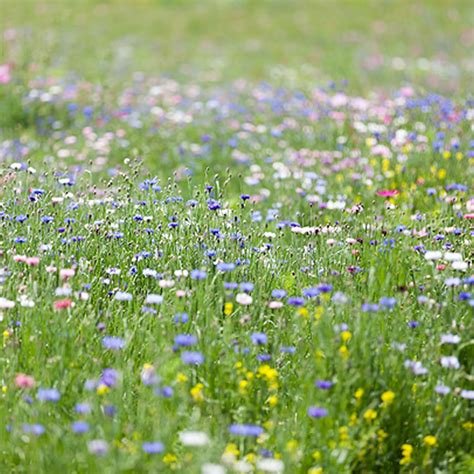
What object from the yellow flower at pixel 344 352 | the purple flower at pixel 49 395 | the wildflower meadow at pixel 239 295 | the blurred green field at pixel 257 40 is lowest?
the blurred green field at pixel 257 40

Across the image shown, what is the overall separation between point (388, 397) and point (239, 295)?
757mm

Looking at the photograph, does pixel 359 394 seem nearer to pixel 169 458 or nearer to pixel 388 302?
pixel 388 302

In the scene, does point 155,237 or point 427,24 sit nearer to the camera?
point 155,237

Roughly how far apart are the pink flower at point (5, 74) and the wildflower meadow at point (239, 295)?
44 millimetres

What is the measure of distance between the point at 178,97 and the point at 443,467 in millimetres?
6689

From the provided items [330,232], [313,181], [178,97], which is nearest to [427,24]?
[178,97]

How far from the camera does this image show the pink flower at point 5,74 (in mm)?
8078

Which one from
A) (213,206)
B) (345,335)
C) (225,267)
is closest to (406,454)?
(345,335)

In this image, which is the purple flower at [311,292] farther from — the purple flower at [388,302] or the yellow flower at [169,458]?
the yellow flower at [169,458]

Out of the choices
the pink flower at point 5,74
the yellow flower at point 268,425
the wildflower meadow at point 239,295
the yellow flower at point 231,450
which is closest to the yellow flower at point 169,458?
the wildflower meadow at point 239,295

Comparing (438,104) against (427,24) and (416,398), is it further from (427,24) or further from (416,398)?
(427,24)

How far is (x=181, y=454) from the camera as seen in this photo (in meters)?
2.65

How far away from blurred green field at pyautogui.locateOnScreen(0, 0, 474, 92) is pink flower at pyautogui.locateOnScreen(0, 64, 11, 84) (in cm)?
23

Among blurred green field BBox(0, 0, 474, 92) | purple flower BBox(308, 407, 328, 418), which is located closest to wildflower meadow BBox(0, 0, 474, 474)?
purple flower BBox(308, 407, 328, 418)
